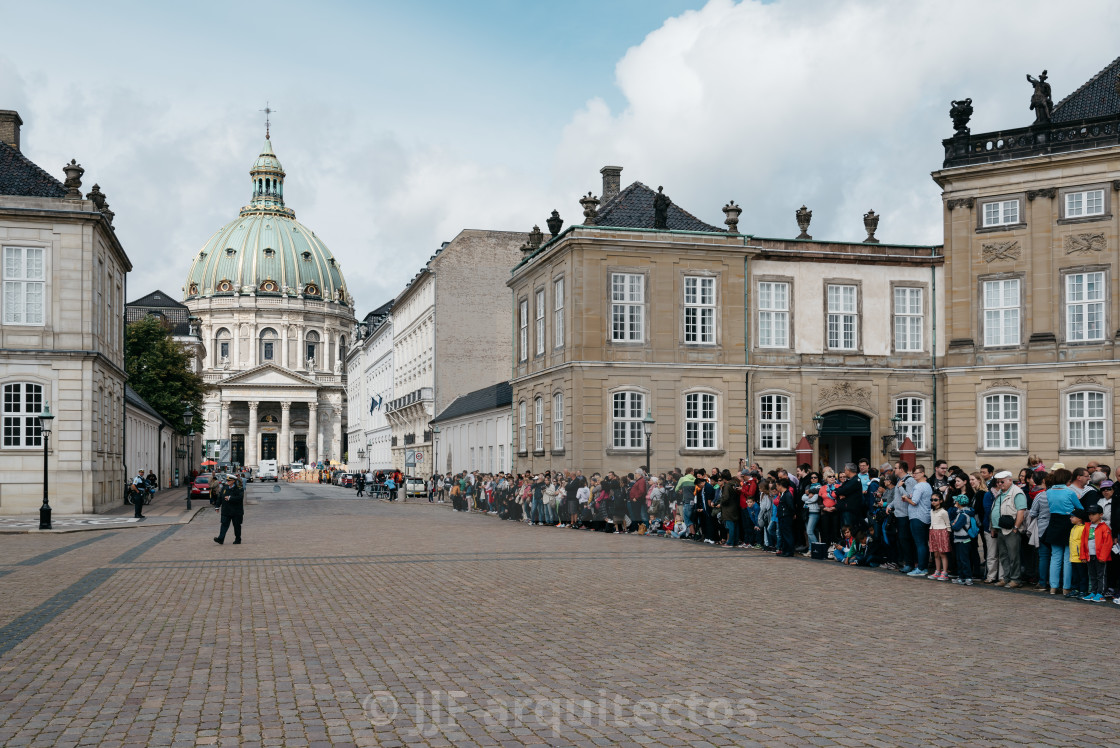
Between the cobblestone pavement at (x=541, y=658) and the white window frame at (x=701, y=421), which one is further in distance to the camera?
the white window frame at (x=701, y=421)

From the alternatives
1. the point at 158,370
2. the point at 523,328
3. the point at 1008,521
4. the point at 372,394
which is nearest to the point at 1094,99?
the point at 523,328

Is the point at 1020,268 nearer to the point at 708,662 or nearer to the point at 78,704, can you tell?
the point at 708,662

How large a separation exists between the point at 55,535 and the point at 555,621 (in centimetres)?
2065

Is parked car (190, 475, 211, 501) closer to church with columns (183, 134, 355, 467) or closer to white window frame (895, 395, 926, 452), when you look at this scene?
white window frame (895, 395, 926, 452)

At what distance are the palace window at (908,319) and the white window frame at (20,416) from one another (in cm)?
2999

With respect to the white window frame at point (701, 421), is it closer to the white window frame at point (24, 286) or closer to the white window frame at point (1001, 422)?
the white window frame at point (1001, 422)

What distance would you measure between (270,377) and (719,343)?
123538 mm

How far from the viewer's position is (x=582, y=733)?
796 cm

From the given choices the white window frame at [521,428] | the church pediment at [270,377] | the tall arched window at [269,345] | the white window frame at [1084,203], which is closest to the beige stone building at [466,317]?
the white window frame at [521,428]

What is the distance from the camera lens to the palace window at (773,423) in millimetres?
41625

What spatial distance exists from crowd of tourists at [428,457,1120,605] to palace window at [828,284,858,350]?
14579 millimetres

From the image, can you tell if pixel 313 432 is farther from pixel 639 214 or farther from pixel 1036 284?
pixel 1036 284

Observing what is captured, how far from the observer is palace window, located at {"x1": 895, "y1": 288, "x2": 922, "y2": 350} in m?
43.2

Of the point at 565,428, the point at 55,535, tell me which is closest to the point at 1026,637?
the point at 55,535
